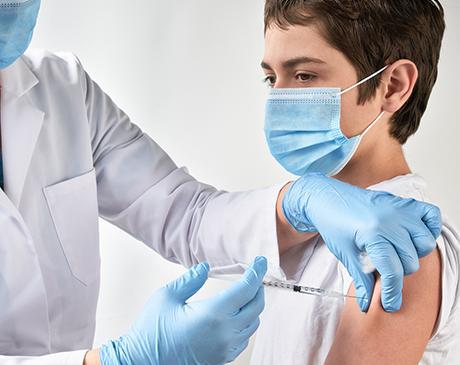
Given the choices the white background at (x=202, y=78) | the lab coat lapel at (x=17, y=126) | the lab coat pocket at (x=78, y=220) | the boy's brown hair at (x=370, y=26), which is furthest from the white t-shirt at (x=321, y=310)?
the white background at (x=202, y=78)

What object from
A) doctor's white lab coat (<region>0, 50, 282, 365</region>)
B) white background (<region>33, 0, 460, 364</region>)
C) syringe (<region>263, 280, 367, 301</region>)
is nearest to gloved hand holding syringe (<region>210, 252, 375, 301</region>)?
syringe (<region>263, 280, 367, 301</region>)

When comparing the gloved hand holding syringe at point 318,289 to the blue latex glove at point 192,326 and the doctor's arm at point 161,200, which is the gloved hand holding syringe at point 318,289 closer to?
the blue latex glove at point 192,326

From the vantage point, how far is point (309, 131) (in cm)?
198

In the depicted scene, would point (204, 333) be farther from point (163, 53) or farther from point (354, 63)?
point (163, 53)

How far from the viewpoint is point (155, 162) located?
7.26 feet

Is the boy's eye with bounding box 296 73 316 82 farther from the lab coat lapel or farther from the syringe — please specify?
the lab coat lapel

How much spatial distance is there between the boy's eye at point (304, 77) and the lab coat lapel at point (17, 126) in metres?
0.65

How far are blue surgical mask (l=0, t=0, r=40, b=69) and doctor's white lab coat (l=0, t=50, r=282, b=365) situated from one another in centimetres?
22

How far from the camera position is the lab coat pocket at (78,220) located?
2.05 metres

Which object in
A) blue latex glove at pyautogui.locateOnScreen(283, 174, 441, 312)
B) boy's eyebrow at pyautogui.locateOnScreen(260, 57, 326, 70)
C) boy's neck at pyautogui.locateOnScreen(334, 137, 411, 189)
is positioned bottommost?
blue latex glove at pyautogui.locateOnScreen(283, 174, 441, 312)

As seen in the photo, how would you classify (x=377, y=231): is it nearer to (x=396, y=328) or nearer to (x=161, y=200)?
(x=396, y=328)

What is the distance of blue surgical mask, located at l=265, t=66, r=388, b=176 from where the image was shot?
1903 mm

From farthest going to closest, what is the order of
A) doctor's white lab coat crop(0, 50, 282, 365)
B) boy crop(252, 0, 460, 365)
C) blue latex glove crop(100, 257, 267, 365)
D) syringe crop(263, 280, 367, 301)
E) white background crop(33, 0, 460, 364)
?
white background crop(33, 0, 460, 364)
doctor's white lab coat crop(0, 50, 282, 365)
boy crop(252, 0, 460, 365)
syringe crop(263, 280, 367, 301)
blue latex glove crop(100, 257, 267, 365)

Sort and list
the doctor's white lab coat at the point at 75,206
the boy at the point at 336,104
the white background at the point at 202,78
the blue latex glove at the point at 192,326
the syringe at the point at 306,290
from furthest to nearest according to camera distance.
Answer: the white background at the point at 202,78 < the doctor's white lab coat at the point at 75,206 < the boy at the point at 336,104 < the syringe at the point at 306,290 < the blue latex glove at the point at 192,326
